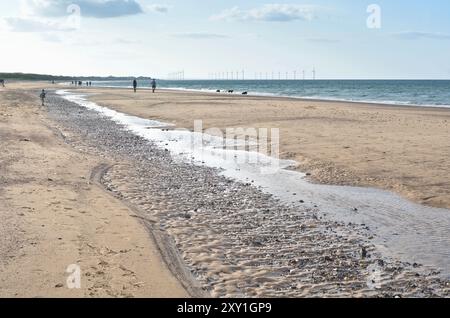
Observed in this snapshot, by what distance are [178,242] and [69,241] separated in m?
1.95

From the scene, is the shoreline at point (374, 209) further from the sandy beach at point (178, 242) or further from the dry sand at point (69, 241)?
the dry sand at point (69, 241)

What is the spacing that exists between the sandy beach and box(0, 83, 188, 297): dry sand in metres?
0.02

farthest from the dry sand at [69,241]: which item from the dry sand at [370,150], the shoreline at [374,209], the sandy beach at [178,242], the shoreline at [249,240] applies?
the dry sand at [370,150]

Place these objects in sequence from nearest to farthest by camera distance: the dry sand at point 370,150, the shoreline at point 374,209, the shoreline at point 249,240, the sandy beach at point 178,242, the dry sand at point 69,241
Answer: the dry sand at point 69,241, the sandy beach at point 178,242, the shoreline at point 249,240, the shoreline at point 374,209, the dry sand at point 370,150

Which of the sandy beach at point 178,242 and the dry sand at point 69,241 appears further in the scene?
the sandy beach at point 178,242

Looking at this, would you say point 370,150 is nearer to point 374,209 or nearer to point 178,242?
point 374,209

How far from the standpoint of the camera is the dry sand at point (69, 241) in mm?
6922

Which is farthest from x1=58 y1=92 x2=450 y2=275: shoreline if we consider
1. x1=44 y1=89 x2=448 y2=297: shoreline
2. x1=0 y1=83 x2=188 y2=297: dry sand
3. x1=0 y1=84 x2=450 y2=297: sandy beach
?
x1=0 y1=83 x2=188 y2=297: dry sand

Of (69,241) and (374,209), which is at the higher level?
(69,241)

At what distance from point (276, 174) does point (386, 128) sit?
41.9ft

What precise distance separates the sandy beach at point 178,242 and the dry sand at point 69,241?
2 cm

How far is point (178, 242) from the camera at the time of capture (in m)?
9.37

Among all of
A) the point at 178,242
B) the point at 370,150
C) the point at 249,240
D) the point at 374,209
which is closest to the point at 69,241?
the point at 178,242
